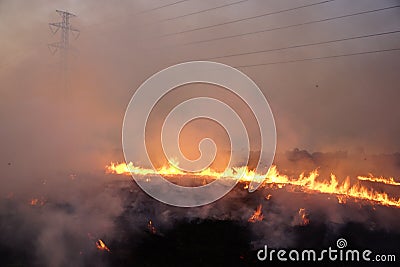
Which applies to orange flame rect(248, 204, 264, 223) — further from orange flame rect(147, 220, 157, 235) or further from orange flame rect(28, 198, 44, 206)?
orange flame rect(28, 198, 44, 206)

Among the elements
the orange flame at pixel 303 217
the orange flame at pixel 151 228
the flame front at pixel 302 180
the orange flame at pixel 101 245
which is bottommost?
the orange flame at pixel 101 245

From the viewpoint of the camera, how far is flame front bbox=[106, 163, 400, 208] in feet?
119

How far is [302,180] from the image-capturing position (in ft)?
139

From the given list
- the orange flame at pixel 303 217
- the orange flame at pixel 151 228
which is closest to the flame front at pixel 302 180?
the orange flame at pixel 303 217

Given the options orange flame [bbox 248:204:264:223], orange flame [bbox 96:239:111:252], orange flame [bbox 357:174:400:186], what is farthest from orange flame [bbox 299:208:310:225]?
orange flame [bbox 96:239:111:252]

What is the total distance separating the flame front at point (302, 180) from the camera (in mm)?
36156

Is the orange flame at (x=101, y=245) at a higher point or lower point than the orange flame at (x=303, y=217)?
lower

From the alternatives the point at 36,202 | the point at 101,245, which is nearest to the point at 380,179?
the point at 101,245

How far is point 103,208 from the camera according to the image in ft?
116

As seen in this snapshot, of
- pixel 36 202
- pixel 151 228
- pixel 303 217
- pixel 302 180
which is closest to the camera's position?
pixel 303 217

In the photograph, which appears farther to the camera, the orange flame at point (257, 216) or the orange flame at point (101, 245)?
the orange flame at point (257, 216)

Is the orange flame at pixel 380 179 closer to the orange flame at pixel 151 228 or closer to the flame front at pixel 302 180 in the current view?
the flame front at pixel 302 180

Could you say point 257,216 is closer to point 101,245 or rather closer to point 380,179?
point 101,245

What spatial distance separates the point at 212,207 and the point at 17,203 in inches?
777
